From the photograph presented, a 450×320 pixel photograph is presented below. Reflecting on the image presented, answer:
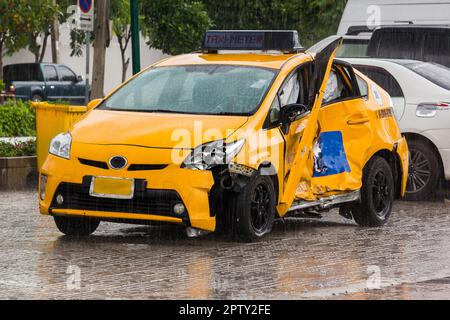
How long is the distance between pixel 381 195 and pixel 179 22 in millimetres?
27809

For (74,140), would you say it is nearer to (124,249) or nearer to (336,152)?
(124,249)

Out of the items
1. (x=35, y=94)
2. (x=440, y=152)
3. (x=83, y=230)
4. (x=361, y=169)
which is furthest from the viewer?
(x=35, y=94)

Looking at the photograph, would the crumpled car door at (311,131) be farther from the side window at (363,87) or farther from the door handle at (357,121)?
the side window at (363,87)

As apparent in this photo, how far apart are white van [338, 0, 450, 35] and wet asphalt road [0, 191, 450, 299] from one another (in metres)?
8.84

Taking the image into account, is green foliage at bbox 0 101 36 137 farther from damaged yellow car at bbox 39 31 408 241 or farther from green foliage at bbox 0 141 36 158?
damaged yellow car at bbox 39 31 408 241

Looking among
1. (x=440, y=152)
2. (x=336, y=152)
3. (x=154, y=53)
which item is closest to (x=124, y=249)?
(x=336, y=152)

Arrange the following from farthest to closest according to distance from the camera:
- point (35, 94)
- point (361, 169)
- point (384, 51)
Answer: point (35, 94) < point (384, 51) < point (361, 169)

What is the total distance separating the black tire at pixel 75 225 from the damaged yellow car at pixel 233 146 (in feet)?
0.04

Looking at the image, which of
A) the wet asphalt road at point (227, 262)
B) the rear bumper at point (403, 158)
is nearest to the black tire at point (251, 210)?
the wet asphalt road at point (227, 262)

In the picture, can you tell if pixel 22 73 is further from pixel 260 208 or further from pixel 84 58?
pixel 260 208

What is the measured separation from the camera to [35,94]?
42562 millimetres

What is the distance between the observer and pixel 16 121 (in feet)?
62.8
